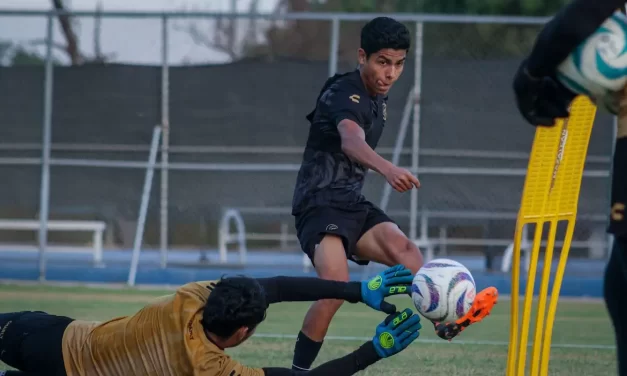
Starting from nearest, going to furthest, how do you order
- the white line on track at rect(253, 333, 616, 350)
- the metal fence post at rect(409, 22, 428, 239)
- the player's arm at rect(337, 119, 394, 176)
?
the player's arm at rect(337, 119, 394, 176)
the white line on track at rect(253, 333, 616, 350)
the metal fence post at rect(409, 22, 428, 239)

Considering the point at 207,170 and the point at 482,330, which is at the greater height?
the point at 207,170

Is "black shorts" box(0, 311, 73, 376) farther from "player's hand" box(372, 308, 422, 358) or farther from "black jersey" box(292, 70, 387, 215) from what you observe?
"black jersey" box(292, 70, 387, 215)

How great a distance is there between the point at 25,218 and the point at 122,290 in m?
4.70

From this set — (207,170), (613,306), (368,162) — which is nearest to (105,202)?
(207,170)

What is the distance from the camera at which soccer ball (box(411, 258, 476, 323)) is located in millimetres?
5059

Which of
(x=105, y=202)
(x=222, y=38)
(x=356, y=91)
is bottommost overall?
(x=105, y=202)

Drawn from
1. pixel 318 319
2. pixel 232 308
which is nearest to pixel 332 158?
pixel 318 319

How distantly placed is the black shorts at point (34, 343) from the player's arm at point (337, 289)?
996 mm

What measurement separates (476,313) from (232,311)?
4.17 feet

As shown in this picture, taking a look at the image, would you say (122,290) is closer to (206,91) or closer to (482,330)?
(206,91)

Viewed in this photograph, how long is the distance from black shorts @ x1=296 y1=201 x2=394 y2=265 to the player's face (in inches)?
28.4

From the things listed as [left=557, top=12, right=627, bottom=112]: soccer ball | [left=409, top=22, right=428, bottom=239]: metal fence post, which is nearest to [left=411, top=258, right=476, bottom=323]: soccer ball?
[left=557, top=12, right=627, bottom=112]: soccer ball

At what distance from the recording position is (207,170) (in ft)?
45.3

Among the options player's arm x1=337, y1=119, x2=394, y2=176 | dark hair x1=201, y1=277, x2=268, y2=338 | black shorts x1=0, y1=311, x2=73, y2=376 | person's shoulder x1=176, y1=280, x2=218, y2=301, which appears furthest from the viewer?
player's arm x1=337, y1=119, x2=394, y2=176
